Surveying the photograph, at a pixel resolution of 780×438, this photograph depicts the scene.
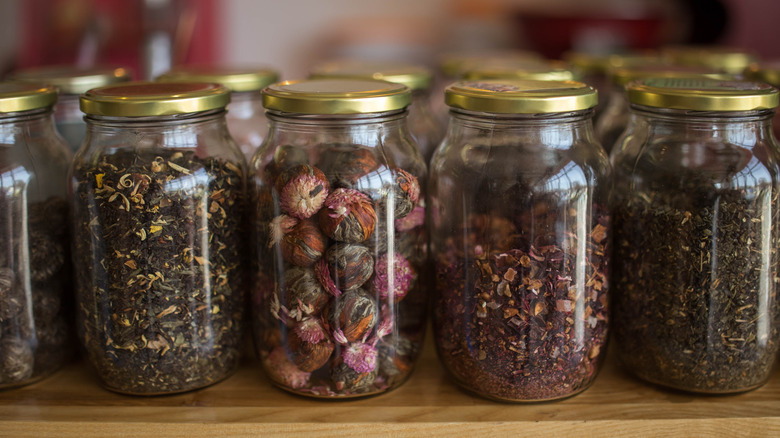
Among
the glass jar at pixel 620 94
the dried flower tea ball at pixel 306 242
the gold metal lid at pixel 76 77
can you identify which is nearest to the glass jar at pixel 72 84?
the gold metal lid at pixel 76 77

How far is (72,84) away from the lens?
39.9 inches

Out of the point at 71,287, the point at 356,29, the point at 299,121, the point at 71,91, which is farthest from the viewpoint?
the point at 356,29

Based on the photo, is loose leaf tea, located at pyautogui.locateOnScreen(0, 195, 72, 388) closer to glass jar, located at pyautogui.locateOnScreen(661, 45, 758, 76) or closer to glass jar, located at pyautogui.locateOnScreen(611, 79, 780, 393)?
glass jar, located at pyautogui.locateOnScreen(611, 79, 780, 393)

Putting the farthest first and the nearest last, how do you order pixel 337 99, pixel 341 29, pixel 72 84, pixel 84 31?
pixel 341 29
pixel 84 31
pixel 72 84
pixel 337 99

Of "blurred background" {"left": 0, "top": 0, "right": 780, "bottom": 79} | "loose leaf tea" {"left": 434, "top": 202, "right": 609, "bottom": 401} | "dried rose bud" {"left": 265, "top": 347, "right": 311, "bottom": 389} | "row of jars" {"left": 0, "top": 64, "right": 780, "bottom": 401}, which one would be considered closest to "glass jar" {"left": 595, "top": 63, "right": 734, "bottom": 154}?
"row of jars" {"left": 0, "top": 64, "right": 780, "bottom": 401}

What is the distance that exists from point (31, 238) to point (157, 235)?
172 mm

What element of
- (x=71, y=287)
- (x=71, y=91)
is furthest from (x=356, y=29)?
(x=71, y=287)

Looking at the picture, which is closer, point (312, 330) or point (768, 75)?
point (312, 330)

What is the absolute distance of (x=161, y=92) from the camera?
0.81 m

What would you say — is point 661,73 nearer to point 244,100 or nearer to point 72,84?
point 244,100

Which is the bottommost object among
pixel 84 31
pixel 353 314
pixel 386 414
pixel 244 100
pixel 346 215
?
pixel 386 414

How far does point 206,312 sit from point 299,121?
0.24 metres

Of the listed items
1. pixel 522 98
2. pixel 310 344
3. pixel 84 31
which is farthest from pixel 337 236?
pixel 84 31

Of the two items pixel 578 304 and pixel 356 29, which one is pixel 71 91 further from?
pixel 356 29
